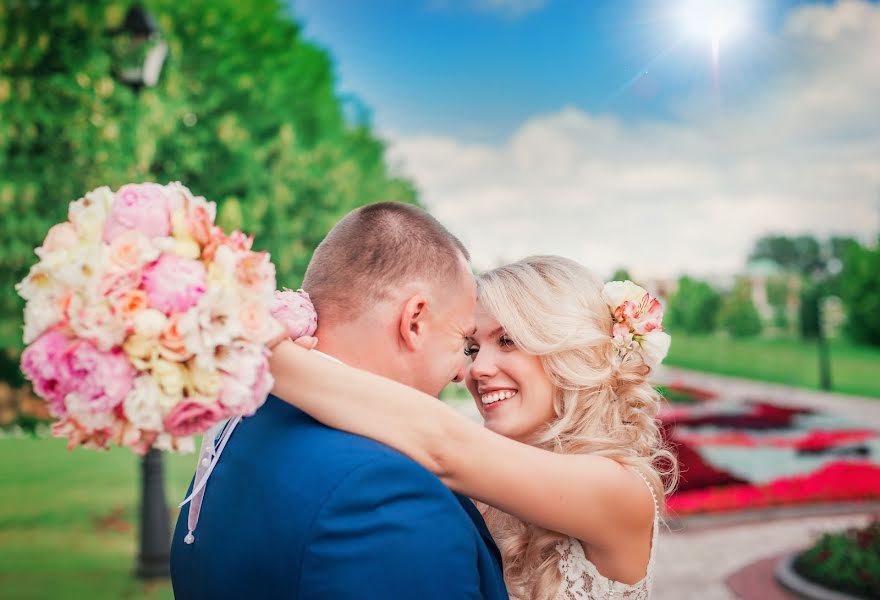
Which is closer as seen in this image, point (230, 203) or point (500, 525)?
point (500, 525)

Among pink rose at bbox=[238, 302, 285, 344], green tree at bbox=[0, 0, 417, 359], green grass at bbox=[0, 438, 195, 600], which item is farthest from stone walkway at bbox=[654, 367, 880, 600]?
green tree at bbox=[0, 0, 417, 359]

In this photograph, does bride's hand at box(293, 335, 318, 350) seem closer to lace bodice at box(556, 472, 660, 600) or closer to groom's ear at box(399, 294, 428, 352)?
groom's ear at box(399, 294, 428, 352)

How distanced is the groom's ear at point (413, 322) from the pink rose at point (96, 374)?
84cm

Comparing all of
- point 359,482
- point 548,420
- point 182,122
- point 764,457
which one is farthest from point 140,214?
point 764,457

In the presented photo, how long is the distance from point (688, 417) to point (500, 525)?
907 inches

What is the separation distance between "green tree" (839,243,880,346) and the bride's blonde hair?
102ft

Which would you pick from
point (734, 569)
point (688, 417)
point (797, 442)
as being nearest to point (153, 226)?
point (734, 569)

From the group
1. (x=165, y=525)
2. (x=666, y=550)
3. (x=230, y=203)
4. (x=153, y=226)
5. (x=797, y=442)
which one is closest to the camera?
(x=153, y=226)

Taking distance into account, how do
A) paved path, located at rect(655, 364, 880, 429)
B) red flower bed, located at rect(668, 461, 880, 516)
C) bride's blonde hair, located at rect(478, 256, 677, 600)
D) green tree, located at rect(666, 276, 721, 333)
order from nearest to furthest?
bride's blonde hair, located at rect(478, 256, 677, 600) → red flower bed, located at rect(668, 461, 880, 516) → paved path, located at rect(655, 364, 880, 429) → green tree, located at rect(666, 276, 721, 333)

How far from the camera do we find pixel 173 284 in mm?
1894

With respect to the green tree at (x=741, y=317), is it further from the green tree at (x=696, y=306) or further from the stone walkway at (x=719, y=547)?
the stone walkway at (x=719, y=547)

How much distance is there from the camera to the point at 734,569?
36.0 ft

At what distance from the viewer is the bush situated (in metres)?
9.02

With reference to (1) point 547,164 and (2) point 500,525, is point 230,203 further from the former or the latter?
(1) point 547,164
